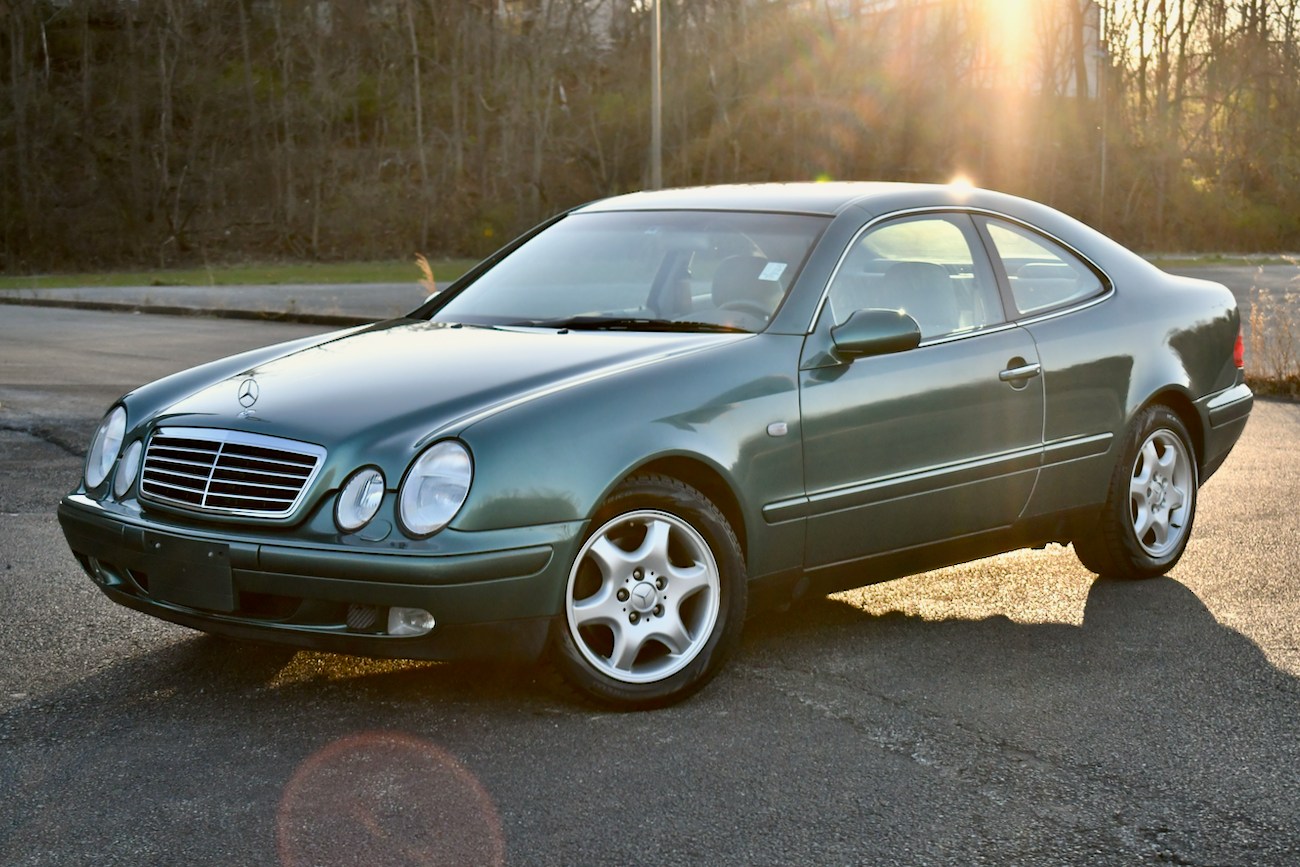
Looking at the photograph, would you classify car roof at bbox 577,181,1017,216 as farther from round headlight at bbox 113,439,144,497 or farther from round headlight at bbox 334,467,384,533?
round headlight at bbox 113,439,144,497

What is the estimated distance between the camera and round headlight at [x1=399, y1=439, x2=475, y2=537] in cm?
423

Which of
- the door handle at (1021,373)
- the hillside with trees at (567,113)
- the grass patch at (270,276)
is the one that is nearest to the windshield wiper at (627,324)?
the door handle at (1021,373)

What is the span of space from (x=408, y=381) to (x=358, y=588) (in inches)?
31.2

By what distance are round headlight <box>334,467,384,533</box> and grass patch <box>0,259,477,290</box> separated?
98.0ft

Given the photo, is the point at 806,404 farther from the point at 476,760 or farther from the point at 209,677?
the point at 209,677

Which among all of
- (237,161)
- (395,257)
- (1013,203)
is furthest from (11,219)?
(1013,203)

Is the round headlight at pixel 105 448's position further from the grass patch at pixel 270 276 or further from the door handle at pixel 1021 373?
the grass patch at pixel 270 276

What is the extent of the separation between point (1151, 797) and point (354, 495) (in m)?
2.19

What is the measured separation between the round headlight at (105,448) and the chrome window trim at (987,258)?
2207 mm

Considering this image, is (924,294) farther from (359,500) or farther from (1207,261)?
(1207,261)

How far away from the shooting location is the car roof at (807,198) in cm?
560

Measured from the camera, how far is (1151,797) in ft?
12.9

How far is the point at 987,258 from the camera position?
19.1 feet

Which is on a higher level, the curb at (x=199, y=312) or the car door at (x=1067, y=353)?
the car door at (x=1067, y=353)
